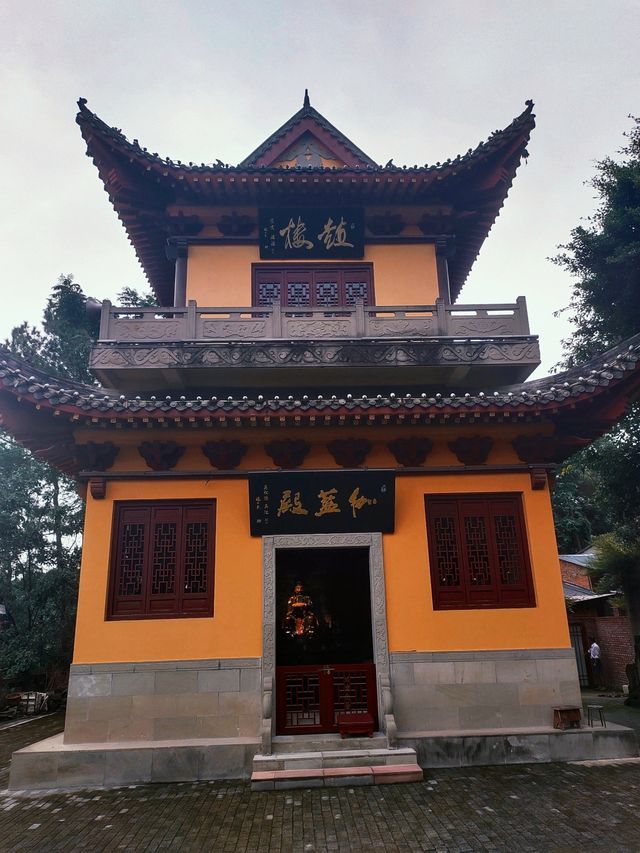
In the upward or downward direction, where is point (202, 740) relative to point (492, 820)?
upward

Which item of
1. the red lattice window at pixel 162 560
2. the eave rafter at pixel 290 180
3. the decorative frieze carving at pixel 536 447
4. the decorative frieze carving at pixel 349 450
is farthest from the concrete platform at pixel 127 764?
the eave rafter at pixel 290 180

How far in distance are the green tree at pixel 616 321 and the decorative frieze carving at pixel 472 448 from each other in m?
6.98

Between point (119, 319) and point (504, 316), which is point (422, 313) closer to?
point (504, 316)

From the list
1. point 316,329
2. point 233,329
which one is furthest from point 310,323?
point 233,329

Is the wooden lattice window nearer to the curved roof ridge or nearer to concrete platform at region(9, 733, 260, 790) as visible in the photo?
the curved roof ridge

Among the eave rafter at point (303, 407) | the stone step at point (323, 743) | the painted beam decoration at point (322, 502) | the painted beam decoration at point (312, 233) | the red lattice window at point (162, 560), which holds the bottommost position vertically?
the stone step at point (323, 743)

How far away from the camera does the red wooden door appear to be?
8039 mm

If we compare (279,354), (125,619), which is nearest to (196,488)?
(125,619)

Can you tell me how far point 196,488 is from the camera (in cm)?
892

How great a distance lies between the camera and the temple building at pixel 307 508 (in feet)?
25.8

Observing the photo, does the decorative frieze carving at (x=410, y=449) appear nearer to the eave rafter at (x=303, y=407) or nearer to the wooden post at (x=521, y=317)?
the eave rafter at (x=303, y=407)

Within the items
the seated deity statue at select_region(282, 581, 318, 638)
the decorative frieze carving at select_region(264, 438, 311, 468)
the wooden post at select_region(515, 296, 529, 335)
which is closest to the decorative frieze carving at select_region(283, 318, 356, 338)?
the decorative frieze carving at select_region(264, 438, 311, 468)

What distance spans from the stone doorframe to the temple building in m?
0.03

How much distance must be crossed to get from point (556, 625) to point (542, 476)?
234 centimetres
